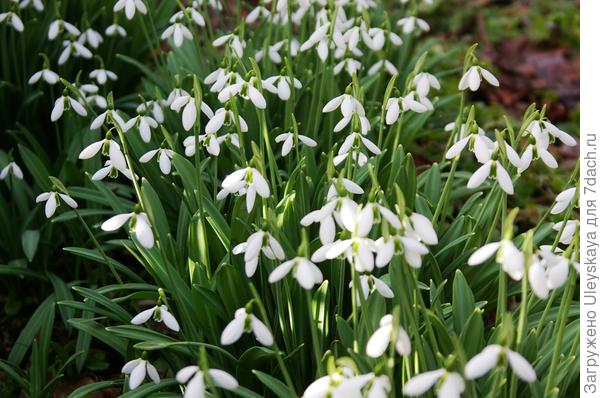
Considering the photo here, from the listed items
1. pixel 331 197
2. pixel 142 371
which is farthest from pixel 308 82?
pixel 142 371

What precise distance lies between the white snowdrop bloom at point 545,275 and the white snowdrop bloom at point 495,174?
0.77 ft

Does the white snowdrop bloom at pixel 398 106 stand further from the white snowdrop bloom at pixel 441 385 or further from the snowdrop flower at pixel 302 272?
the white snowdrop bloom at pixel 441 385

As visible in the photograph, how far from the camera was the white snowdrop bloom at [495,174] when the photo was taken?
5.59 feet

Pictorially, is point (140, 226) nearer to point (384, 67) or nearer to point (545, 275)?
point (545, 275)

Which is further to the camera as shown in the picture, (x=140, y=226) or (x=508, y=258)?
(x=140, y=226)

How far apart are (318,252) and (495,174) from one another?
0.46 metres

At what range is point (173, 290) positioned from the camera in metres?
1.97

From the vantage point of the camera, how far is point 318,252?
1.59 metres

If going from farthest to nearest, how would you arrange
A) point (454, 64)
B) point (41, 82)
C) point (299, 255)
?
1. point (454, 64)
2. point (41, 82)
3. point (299, 255)

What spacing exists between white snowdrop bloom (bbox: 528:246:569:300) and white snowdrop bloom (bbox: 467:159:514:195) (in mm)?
235

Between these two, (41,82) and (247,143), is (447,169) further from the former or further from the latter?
(41,82)

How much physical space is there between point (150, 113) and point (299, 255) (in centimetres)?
153

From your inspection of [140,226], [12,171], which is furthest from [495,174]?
[12,171]

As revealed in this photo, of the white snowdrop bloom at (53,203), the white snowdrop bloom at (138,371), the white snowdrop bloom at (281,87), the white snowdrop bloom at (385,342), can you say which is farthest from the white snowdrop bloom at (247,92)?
the white snowdrop bloom at (385,342)
